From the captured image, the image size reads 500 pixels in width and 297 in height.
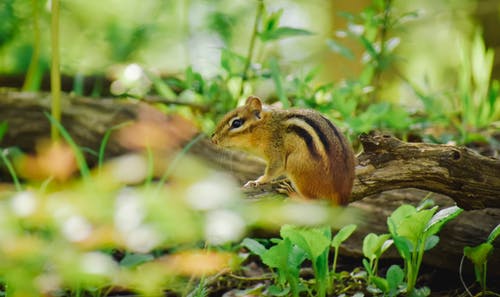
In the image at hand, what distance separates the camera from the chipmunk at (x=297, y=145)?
5.90 feet

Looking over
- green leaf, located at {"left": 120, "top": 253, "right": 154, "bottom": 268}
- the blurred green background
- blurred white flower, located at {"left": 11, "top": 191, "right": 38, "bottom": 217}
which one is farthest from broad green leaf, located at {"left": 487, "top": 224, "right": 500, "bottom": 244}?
blurred white flower, located at {"left": 11, "top": 191, "right": 38, "bottom": 217}

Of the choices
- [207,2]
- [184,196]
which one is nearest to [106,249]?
[184,196]

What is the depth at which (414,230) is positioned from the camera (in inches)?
84.2

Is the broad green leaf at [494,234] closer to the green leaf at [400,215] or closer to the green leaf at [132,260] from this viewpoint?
the green leaf at [400,215]

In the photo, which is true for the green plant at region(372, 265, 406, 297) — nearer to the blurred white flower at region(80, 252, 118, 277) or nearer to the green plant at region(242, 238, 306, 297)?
the green plant at region(242, 238, 306, 297)

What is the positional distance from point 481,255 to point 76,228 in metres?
1.29

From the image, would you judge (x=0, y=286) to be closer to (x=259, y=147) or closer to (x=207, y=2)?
(x=259, y=147)

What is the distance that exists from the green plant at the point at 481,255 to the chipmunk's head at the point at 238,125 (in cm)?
82

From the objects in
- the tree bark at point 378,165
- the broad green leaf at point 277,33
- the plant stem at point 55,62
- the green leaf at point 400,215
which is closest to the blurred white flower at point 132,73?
the tree bark at point 378,165

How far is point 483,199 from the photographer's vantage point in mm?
2104

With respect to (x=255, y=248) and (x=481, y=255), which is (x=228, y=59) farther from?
(x=481, y=255)

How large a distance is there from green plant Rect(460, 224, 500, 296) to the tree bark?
8 cm

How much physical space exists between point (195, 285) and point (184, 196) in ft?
2.48

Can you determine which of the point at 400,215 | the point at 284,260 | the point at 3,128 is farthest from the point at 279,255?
the point at 3,128
